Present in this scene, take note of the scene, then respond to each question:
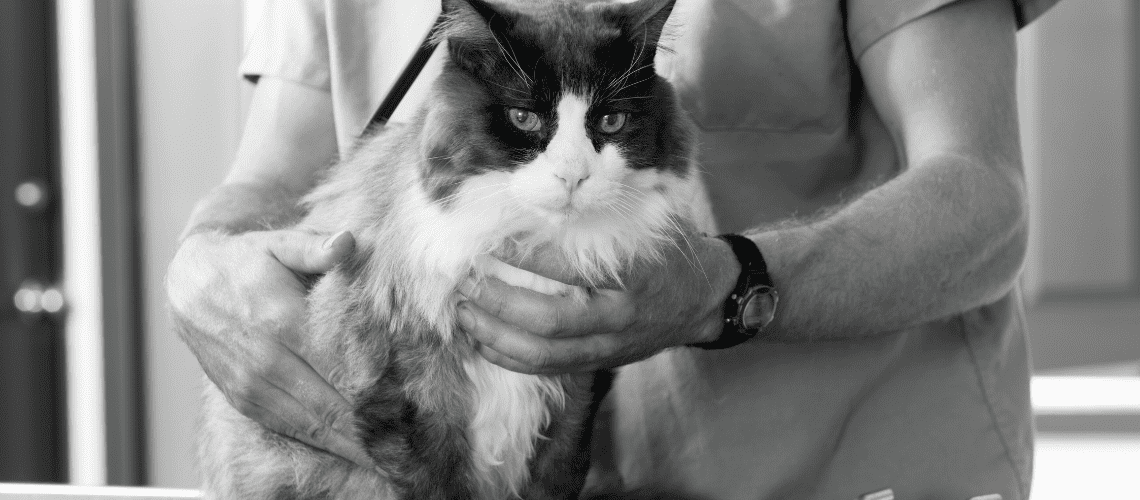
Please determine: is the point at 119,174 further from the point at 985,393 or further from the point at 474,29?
the point at 985,393

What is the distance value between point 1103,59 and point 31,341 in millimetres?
3930

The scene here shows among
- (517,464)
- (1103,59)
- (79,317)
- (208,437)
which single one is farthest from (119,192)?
(1103,59)

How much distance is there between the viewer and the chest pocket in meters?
1.26

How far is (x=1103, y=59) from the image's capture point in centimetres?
353

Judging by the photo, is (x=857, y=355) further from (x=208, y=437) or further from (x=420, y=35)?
(x=208, y=437)

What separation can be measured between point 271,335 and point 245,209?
0.36 metres

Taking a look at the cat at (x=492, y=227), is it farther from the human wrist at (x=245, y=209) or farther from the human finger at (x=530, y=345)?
the human wrist at (x=245, y=209)

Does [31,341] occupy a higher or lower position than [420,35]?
lower

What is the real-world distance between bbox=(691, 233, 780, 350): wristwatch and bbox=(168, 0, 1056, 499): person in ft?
0.07

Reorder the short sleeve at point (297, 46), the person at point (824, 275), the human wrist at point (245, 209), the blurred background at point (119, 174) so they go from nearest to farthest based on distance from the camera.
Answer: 1. the person at point (824, 275)
2. the human wrist at point (245, 209)
3. the short sleeve at point (297, 46)
4. the blurred background at point (119, 174)

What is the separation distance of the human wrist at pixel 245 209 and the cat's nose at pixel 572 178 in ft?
1.96

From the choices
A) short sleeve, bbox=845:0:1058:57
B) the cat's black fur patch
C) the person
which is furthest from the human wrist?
short sleeve, bbox=845:0:1058:57

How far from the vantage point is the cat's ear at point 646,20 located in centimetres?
101

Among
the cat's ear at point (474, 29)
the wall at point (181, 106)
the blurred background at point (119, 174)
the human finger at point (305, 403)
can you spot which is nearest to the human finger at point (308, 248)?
the human finger at point (305, 403)
